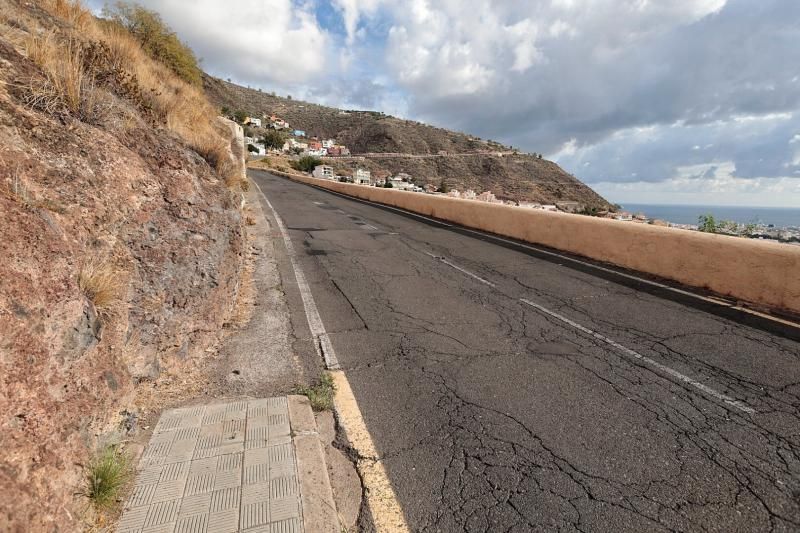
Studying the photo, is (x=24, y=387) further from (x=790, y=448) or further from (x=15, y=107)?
(x=790, y=448)

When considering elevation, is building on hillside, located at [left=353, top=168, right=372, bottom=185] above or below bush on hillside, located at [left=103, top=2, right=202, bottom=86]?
below

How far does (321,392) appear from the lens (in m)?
3.38

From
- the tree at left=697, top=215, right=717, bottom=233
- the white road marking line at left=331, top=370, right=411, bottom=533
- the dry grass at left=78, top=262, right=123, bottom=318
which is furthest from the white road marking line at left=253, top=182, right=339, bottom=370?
the tree at left=697, top=215, right=717, bottom=233

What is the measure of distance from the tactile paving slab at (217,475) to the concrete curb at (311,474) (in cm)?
5

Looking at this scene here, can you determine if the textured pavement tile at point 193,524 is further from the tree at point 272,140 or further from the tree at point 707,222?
the tree at point 272,140

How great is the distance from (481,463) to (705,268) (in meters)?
6.29

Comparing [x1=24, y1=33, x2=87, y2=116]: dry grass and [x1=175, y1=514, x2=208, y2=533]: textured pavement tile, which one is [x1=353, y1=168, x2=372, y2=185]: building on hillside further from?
[x1=175, y1=514, x2=208, y2=533]: textured pavement tile

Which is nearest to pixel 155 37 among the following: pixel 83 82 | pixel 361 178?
pixel 83 82

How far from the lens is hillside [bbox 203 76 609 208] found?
89.0 metres

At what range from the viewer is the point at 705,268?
668 cm

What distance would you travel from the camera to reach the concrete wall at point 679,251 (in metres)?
5.75

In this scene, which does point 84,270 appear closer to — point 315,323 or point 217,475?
point 217,475

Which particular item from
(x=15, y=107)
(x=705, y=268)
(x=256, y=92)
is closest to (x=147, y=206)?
(x=15, y=107)

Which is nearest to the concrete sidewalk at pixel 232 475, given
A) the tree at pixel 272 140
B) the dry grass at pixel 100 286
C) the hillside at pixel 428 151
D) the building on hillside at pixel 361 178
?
the dry grass at pixel 100 286
